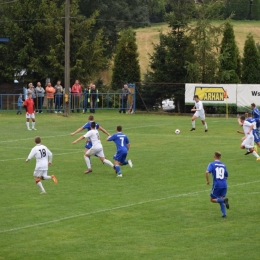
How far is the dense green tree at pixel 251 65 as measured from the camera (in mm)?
57312

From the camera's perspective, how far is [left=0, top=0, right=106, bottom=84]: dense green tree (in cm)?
6091

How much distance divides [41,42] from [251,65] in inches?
692

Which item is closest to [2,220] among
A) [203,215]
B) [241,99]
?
[203,215]

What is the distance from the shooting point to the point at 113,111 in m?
56.0

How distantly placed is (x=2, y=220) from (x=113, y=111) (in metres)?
36.1

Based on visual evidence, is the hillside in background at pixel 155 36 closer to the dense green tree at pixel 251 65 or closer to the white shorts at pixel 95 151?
the dense green tree at pixel 251 65

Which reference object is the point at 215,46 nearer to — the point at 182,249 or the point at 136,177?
the point at 136,177

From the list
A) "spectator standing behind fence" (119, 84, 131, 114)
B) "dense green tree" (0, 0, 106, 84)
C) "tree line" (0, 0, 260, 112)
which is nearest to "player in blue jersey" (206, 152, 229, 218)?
"spectator standing behind fence" (119, 84, 131, 114)

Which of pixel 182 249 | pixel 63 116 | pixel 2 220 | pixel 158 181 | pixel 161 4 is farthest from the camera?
pixel 161 4

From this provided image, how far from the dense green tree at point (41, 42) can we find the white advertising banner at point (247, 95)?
14.6 metres

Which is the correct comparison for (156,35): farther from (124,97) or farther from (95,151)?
(95,151)

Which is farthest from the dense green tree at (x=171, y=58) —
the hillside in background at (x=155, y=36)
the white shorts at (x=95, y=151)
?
the hillside in background at (x=155, y=36)

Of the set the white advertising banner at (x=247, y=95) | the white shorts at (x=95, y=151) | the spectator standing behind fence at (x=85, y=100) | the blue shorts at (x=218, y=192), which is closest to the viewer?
the blue shorts at (x=218, y=192)

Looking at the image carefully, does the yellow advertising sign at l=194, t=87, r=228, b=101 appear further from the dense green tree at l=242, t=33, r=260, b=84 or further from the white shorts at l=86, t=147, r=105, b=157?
the white shorts at l=86, t=147, r=105, b=157
